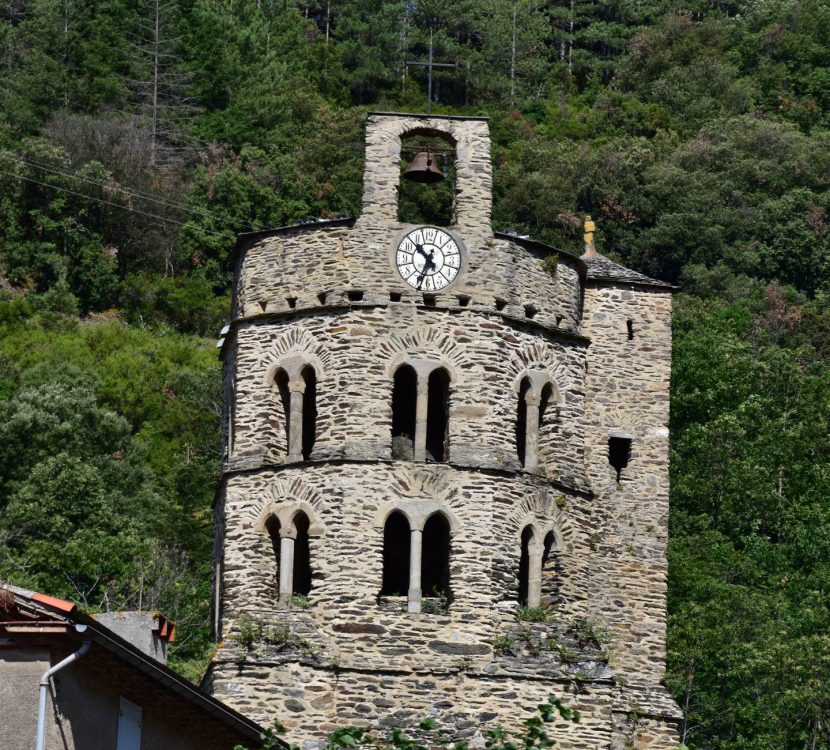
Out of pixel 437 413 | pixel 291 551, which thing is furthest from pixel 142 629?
pixel 437 413

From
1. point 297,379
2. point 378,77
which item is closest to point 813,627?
point 297,379

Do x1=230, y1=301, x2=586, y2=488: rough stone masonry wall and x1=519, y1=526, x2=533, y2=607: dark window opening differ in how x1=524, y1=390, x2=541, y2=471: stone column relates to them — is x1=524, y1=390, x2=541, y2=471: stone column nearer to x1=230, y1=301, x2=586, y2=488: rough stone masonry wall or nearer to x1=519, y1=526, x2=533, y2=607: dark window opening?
x1=230, y1=301, x2=586, y2=488: rough stone masonry wall

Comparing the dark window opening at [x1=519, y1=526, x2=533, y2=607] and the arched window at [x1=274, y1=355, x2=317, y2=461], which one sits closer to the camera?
the dark window opening at [x1=519, y1=526, x2=533, y2=607]

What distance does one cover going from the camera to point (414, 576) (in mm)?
42188

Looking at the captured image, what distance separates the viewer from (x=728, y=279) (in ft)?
286

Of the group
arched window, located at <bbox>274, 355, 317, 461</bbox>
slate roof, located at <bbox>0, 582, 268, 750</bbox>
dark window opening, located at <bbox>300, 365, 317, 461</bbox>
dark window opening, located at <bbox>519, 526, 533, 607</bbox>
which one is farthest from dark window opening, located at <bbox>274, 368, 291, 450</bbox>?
slate roof, located at <bbox>0, 582, 268, 750</bbox>

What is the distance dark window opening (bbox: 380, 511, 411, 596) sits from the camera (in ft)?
143

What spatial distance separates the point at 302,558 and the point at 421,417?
3.12m

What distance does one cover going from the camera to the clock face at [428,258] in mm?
44125

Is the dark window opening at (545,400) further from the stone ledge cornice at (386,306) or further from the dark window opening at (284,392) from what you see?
the dark window opening at (284,392)

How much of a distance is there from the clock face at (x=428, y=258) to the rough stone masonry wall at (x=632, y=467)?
3.17 metres

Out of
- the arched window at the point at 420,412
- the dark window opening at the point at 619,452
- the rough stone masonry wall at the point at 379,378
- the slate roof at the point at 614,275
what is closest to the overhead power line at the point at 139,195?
the slate roof at the point at 614,275

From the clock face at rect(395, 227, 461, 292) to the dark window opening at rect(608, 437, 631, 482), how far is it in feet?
14.5

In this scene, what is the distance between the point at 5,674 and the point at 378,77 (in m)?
75.7
